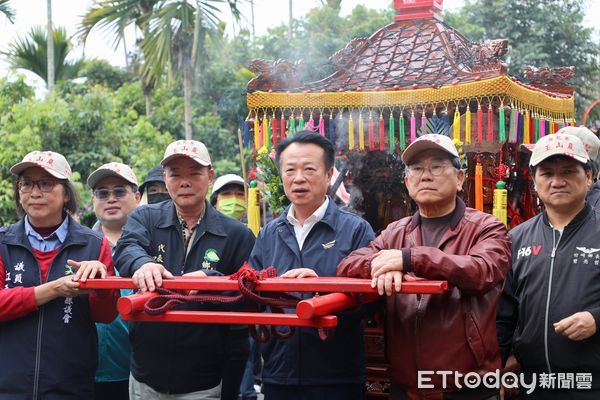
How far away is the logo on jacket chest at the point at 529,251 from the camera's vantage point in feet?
9.43

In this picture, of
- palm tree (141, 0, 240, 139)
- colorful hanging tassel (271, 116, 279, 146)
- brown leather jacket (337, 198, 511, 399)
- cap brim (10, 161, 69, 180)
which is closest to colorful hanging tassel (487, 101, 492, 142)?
colorful hanging tassel (271, 116, 279, 146)

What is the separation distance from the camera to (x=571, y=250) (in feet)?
9.11

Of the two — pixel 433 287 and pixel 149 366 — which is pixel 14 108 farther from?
pixel 433 287

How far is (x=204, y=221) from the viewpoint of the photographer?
3303mm

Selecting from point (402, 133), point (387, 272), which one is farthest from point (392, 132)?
point (387, 272)

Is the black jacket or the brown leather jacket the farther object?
the black jacket

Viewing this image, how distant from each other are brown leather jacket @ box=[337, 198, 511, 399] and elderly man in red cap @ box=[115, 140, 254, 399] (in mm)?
723

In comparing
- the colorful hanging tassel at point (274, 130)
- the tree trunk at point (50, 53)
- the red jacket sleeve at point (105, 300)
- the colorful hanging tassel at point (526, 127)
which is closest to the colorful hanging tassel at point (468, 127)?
the colorful hanging tassel at point (526, 127)

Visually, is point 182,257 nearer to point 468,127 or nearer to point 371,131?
point 371,131

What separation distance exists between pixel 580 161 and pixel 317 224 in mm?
1073

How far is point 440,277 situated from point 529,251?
0.59 m

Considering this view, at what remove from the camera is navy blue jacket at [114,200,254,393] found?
311 centimetres

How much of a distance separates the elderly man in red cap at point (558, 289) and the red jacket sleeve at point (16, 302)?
191cm

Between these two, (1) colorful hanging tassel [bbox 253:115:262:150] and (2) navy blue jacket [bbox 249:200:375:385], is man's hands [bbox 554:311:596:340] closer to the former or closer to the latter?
(2) navy blue jacket [bbox 249:200:375:385]
